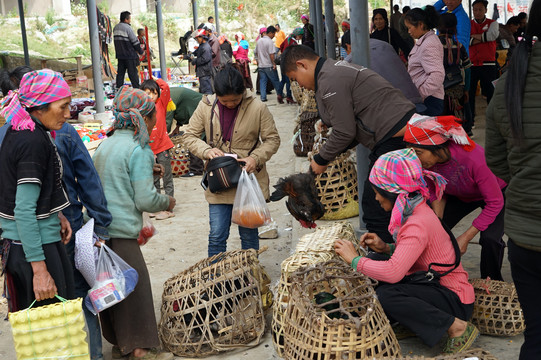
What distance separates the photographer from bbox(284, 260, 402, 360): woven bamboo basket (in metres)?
3.29

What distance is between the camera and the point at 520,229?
258 cm

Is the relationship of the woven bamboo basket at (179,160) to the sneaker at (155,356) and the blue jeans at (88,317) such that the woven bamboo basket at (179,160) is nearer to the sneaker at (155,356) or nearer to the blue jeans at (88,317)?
the sneaker at (155,356)

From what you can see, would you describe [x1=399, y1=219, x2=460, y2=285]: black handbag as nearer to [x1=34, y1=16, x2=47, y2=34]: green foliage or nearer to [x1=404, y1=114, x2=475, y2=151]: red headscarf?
[x1=404, y1=114, x2=475, y2=151]: red headscarf

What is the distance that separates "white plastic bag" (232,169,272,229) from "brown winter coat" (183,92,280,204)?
0.43 feet

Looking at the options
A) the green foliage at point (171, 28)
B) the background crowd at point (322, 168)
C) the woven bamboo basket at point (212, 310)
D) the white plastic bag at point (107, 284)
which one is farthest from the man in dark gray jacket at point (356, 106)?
the green foliage at point (171, 28)

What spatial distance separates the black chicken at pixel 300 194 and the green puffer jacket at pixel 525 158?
7.38 ft

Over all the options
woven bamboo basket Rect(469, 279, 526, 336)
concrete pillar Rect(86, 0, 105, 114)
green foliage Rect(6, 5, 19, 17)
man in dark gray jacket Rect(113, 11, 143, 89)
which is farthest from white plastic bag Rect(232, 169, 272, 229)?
green foliage Rect(6, 5, 19, 17)

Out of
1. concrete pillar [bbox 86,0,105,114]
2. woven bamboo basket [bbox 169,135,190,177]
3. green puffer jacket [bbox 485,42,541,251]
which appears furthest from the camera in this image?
concrete pillar [bbox 86,0,105,114]

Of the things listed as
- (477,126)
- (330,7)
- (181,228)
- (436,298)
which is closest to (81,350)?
(436,298)

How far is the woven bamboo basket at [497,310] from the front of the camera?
3.88m

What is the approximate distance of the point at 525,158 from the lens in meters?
2.53

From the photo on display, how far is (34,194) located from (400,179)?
1.95 m

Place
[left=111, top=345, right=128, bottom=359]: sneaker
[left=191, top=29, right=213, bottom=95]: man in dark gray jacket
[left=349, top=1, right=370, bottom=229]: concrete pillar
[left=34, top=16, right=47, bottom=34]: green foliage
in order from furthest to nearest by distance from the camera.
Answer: [left=34, top=16, right=47, bottom=34]: green foliage, [left=191, top=29, right=213, bottom=95]: man in dark gray jacket, [left=349, top=1, right=370, bottom=229]: concrete pillar, [left=111, top=345, right=128, bottom=359]: sneaker

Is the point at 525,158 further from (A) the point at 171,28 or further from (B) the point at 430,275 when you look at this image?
(A) the point at 171,28
